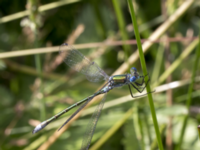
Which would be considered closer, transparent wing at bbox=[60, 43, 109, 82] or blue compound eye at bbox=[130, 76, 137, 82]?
blue compound eye at bbox=[130, 76, 137, 82]

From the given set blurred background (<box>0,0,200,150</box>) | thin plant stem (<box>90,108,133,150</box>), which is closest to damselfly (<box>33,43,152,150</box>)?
blurred background (<box>0,0,200,150</box>)

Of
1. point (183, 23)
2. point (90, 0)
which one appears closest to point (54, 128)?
point (90, 0)

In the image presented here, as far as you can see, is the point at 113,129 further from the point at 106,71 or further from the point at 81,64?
the point at 106,71

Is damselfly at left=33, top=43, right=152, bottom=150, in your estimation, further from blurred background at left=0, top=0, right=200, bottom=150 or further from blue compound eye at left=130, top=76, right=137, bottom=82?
blurred background at left=0, top=0, right=200, bottom=150

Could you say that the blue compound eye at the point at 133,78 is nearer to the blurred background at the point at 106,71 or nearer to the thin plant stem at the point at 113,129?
the blurred background at the point at 106,71

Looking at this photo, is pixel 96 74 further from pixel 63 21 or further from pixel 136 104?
pixel 63 21

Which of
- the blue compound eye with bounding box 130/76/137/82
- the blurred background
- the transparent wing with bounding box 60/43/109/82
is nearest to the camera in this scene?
the blue compound eye with bounding box 130/76/137/82
